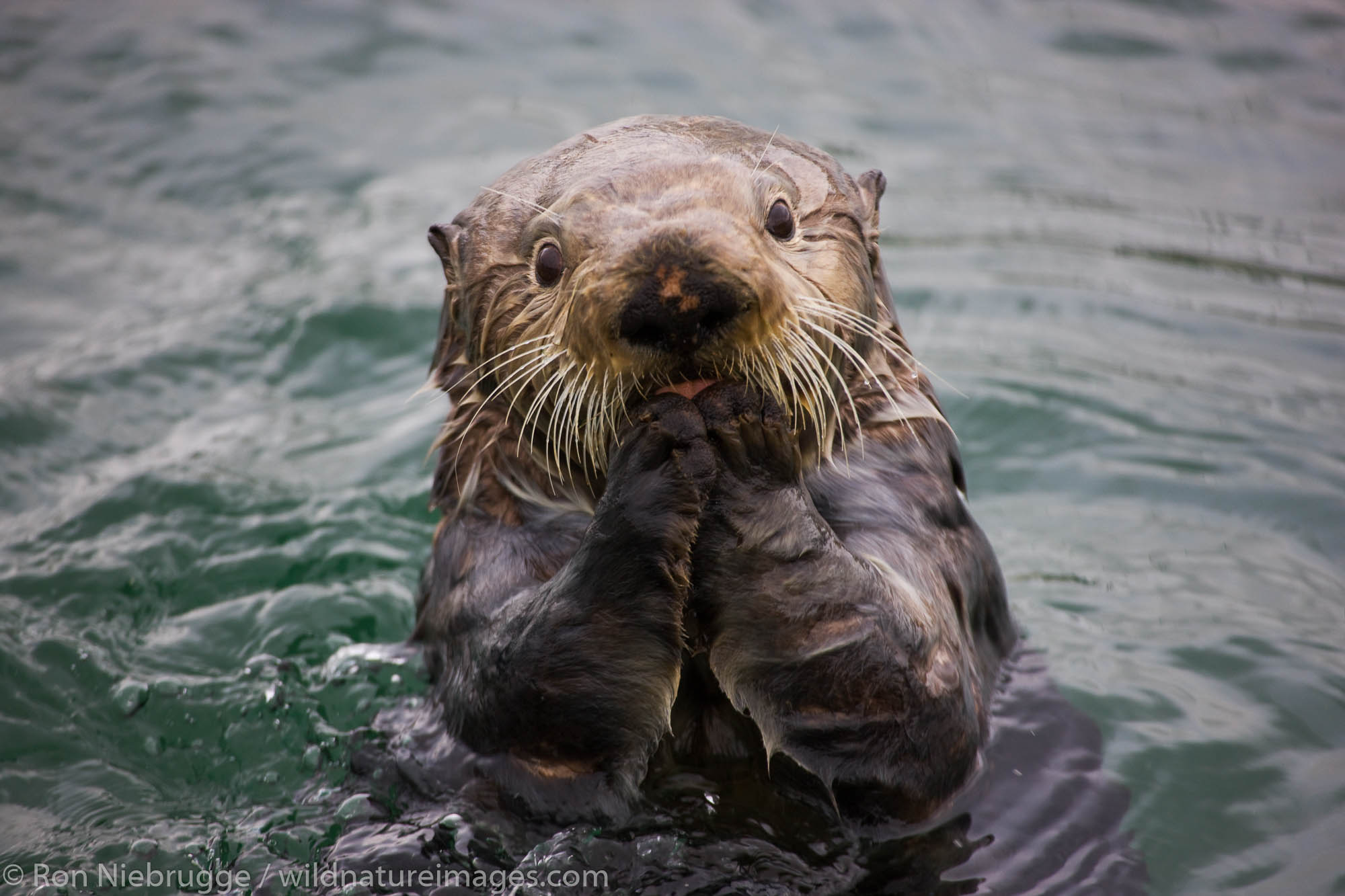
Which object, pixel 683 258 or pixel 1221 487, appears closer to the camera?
pixel 683 258

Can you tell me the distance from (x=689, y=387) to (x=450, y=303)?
1.15 metres

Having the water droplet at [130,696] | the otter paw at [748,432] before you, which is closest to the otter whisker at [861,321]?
the otter paw at [748,432]

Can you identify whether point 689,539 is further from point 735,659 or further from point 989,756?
point 989,756

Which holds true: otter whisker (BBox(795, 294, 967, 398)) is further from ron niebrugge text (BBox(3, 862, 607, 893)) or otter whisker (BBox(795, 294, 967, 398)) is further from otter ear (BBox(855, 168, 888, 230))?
ron niebrugge text (BBox(3, 862, 607, 893))

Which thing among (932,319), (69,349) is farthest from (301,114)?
(932,319)

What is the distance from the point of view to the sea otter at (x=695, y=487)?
9.28 ft

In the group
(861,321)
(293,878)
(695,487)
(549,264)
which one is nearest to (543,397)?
(549,264)

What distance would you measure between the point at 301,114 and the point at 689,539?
7.48 m

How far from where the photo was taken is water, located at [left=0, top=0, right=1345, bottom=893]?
4.18 meters

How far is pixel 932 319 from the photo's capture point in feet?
23.5

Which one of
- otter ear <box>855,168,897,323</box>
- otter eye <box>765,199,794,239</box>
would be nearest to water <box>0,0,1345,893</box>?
otter ear <box>855,168,897,323</box>

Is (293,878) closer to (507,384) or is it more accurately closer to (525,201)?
(507,384)

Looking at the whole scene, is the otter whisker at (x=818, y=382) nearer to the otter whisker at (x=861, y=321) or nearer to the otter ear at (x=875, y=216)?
the otter whisker at (x=861, y=321)

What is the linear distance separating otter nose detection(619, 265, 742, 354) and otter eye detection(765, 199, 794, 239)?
1.80 feet
